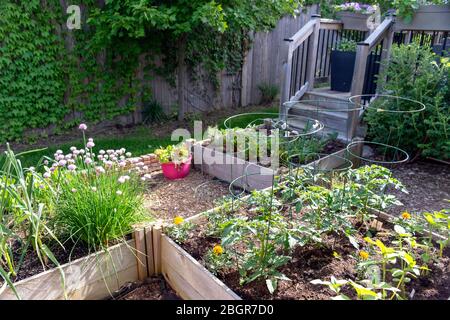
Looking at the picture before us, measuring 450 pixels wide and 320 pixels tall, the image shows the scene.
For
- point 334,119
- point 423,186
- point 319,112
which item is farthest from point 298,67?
point 423,186

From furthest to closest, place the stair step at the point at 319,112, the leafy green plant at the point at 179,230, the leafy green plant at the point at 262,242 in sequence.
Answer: the stair step at the point at 319,112 → the leafy green plant at the point at 179,230 → the leafy green plant at the point at 262,242

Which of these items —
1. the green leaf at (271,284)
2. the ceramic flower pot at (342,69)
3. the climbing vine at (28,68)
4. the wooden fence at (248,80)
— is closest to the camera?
the green leaf at (271,284)

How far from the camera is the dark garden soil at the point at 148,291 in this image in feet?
7.41

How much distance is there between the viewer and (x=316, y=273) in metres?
2.08

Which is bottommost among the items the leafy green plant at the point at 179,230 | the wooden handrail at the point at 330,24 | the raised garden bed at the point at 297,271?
the raised garden bed at the point at 297,271

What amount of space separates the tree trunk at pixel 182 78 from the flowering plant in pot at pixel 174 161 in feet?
7.75

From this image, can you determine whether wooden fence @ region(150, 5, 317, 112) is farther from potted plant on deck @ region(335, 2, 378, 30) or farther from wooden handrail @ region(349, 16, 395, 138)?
wooden handrail @ region(349, 16, 395, 138)

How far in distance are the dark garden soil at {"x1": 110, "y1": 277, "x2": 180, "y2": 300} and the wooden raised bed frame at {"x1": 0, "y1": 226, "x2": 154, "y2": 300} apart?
0.04 metres

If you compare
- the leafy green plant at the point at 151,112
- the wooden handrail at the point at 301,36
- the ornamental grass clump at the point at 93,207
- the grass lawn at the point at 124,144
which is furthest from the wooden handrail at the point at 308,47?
the ornamental grass clump at the point at 93,207

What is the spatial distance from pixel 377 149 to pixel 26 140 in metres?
4.56

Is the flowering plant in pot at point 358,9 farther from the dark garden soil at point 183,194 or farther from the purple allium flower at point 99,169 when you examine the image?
the purple allium flower at point 99,169

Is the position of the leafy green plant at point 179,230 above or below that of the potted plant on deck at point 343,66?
below

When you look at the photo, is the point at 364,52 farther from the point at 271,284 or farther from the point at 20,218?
the point at 20,218

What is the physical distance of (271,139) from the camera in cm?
383
